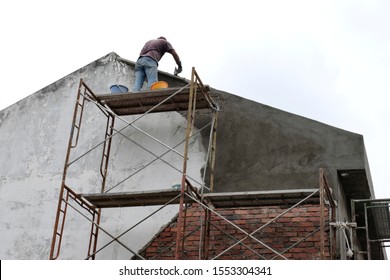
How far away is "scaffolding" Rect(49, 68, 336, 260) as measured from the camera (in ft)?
32.3

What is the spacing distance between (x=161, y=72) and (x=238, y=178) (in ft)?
8.53

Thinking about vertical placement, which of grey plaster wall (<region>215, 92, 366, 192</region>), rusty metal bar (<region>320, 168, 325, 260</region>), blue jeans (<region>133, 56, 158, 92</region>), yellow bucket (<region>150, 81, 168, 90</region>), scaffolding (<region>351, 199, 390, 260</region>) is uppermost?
blue jeans (<region>133, 56, 158, 92</region>)

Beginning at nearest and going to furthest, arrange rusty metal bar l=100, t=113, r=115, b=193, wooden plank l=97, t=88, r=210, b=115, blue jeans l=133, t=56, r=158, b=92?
wooden plank l=97, t=88, r=210, b=115, rusty metal bar l=100, t=113, r=115, b=193, blue jeans l=133, t=56, r=158, b=92

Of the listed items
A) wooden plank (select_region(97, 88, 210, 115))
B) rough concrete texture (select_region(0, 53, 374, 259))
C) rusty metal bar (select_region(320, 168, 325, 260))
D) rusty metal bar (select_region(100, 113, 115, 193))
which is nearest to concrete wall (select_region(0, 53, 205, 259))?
rough concrete texture (select_region(0, 53, 374, 259))

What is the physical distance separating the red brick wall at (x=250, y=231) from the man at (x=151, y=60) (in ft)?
7.86

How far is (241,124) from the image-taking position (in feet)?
37.3

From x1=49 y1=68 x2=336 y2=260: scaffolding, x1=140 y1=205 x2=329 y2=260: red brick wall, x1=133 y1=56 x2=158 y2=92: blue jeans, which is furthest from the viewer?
x1=133 y1=56 x2=158 y2=92: blue jeans

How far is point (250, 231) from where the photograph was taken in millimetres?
10406

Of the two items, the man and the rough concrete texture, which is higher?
the man

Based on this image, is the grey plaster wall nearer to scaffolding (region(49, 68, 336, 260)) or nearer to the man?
scaffolding (region(49, 68, 336, 260))

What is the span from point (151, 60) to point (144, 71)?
25 cm

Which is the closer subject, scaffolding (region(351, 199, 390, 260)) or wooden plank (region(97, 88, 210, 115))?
scaffolding (region(351, 199, 390, 260))

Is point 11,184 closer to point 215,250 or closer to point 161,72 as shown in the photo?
point 161,72

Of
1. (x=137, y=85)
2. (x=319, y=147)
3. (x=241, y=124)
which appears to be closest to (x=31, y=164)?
(x=137, y=85)
